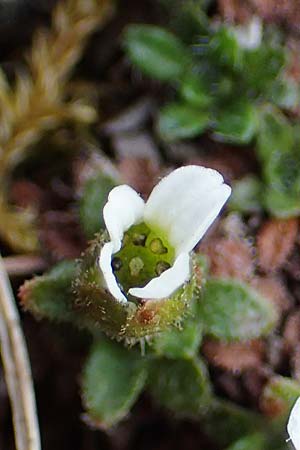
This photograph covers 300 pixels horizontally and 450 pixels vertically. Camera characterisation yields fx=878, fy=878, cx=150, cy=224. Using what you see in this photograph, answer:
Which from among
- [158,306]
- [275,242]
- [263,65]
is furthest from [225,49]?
[158,306]

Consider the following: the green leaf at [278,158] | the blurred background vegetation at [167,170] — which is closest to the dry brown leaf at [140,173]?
the blurred background vegetation at [167,170]

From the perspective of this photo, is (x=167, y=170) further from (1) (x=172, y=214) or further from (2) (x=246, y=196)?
(1) (x=172, y=214)

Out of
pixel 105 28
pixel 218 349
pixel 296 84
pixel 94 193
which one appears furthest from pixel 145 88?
pixel 218 349

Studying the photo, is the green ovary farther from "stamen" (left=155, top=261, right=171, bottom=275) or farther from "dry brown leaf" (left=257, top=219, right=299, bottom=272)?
"dry brown leaf" (left=257, top=219, right=299, bottom=272)

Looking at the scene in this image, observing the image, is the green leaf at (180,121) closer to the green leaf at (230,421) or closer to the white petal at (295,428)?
the green leaf at (230,421)

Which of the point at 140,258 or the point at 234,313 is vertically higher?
the point at 140,258

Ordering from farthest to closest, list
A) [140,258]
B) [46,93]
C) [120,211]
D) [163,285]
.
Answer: [46,93] < [140,258] < [120,211] < [163,285]

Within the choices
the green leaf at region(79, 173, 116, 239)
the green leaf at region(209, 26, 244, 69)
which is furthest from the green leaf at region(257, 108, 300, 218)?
the green leaf at region(79, 173, 116, 239)
